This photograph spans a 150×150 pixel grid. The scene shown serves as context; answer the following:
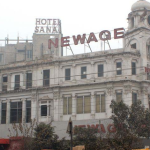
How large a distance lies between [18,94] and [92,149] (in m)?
25.8

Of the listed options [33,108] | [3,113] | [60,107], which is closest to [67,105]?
[60,107]

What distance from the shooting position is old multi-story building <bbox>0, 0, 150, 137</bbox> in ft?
169

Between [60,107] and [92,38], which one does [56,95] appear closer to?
[60,107]

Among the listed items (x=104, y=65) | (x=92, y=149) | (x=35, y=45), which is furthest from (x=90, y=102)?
(x=35, y=45)

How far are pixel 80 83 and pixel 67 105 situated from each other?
3.77 m

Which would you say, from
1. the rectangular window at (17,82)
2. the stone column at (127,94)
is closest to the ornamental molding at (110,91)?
the stone column at (127,94)

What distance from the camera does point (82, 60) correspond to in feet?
179

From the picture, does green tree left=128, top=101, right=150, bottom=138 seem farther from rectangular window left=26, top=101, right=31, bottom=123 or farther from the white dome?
rectangular window left=26, top=101, right=31, bottom=123

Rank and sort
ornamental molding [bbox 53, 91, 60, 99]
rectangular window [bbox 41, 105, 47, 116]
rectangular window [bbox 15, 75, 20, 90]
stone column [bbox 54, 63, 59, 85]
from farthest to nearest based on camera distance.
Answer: rectangular window [bbox 15, 75, 20, 90] → stone column [bbox 54, 63, 59, 85] → rectangular window [bbox 41, 105, 47, 116] → ornamental molding [bbox 53, 91, 60, 99]

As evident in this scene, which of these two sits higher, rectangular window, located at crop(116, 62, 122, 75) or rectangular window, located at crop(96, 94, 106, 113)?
rectangular window, located at crop(116, 62, 122, 75)

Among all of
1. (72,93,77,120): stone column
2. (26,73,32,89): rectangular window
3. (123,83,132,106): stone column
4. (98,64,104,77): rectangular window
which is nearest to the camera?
(123,83,132,106): stone column

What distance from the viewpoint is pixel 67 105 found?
5412 cm

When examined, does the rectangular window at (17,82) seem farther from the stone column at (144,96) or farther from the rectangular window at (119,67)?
the stone column at (144,96)

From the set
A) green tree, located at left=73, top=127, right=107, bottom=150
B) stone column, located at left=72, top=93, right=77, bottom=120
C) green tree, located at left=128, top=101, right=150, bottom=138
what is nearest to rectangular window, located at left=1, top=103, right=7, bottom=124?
stone column, located at left=72, top=93, right=77, bottom=120
